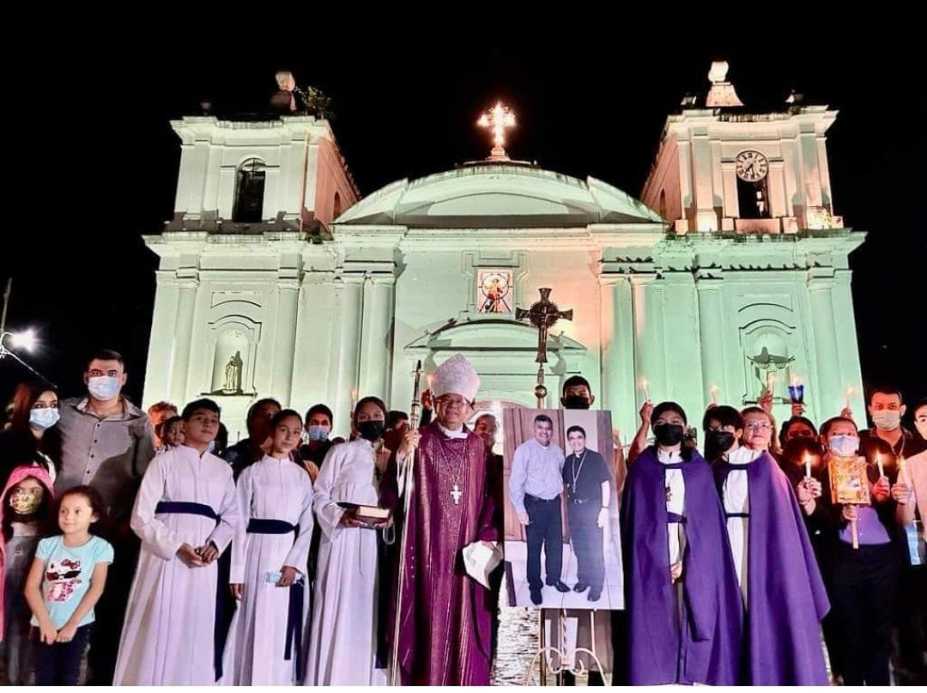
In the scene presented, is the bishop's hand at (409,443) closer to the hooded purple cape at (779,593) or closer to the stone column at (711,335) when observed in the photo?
the hooded purple cape at (779,593)

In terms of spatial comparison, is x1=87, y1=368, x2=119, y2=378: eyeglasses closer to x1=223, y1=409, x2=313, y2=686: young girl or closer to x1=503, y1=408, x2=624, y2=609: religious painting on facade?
x1=223, y1=409, x2=313, y2=686: young girl

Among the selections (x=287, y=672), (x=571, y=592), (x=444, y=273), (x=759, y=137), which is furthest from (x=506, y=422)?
(x=759, y=137)

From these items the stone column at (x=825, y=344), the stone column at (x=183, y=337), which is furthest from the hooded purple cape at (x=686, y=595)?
the stone column at (x=183, y=337)

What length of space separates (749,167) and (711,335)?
4.44 meters

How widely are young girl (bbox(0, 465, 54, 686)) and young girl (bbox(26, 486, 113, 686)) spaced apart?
7.2 inches

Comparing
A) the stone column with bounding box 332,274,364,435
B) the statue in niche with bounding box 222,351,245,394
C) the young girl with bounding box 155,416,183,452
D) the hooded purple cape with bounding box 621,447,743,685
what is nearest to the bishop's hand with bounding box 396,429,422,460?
the hooded purple cape with bounding box 621,447,743,685

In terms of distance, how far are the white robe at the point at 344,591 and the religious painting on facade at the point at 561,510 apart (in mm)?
1005

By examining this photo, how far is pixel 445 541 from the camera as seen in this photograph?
5367 mm

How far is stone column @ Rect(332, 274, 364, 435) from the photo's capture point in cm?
1670

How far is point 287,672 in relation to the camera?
5387mm

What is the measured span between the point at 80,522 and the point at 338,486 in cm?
164

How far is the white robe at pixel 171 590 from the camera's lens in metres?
5.10

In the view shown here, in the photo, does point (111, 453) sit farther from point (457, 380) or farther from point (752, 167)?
point (752, 167)

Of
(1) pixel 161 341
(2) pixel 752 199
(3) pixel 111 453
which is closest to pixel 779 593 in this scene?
(3) pixel 111 453
